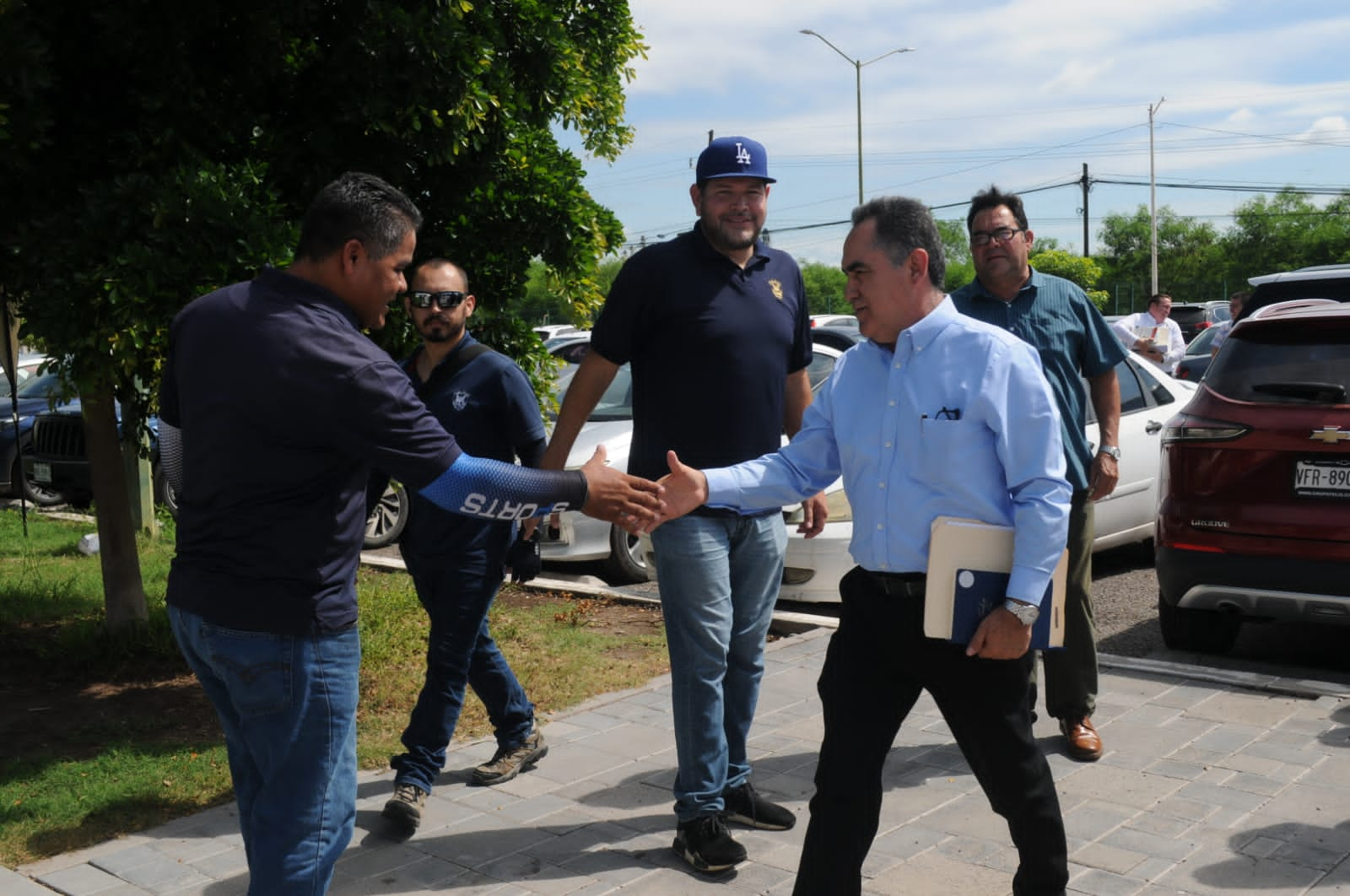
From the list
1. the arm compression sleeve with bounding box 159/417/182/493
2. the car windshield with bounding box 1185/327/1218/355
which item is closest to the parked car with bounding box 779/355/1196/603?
the arm compression sleeve with bounding box 159/417/182/493

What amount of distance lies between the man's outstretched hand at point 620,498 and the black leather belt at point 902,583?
0.78 m

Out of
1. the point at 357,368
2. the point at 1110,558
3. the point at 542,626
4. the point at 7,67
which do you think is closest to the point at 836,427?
the point at 357,368

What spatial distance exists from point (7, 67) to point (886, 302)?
3.86 meters

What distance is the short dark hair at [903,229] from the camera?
3.36m

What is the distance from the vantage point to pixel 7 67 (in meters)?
5.30

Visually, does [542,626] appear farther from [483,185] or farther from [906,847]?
[906,847]

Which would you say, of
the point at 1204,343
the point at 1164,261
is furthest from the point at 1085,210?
the point at 1204,343

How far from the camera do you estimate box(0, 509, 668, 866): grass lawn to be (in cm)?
496

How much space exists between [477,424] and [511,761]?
1318mm

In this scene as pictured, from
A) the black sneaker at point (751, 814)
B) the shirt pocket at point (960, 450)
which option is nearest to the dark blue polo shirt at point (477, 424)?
the black sneaker at point (751, 814)

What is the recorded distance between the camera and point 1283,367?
6.49m

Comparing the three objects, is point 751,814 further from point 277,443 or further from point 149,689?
point 149,689

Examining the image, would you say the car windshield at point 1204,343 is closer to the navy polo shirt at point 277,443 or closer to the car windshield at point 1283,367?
the car windshield at point 1283,367

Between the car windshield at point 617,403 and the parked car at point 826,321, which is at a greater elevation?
the parked car at point 826,321
